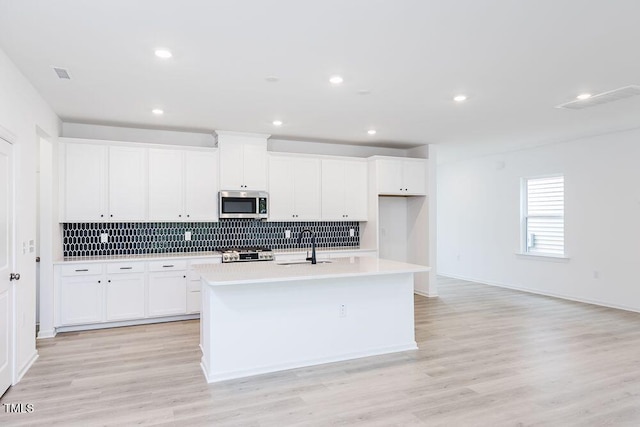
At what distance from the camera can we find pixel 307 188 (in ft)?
21.0

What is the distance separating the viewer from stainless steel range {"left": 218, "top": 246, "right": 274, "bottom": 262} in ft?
18.3

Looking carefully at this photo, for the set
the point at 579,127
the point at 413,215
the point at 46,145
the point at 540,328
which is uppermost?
the point at 579,127

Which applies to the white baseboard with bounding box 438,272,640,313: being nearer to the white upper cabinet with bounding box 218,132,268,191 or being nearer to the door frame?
the white upper cabinet with bounding box 218,132,268,191

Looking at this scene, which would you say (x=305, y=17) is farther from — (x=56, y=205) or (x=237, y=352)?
(x=56, y=205)

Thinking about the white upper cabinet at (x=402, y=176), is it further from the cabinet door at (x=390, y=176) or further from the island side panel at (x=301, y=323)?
the island side panel at (x=301, y=323)

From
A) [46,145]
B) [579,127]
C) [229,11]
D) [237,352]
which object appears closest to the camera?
[229,11]

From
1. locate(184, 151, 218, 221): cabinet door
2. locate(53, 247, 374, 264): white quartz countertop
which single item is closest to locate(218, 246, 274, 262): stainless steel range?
locate(53, 247, 374, 264): white quartz countertop

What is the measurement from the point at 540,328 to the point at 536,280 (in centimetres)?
258

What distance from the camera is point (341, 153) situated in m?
7.02

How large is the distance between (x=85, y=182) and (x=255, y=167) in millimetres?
2167

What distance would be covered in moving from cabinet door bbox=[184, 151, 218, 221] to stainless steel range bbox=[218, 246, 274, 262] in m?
0.57

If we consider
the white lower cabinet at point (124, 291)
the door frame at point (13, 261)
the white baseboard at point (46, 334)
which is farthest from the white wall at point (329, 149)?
the white baseboard at point (46, 334)

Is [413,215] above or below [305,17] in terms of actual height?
below

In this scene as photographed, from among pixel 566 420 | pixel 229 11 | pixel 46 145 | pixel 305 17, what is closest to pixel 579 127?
pixel 566 420
